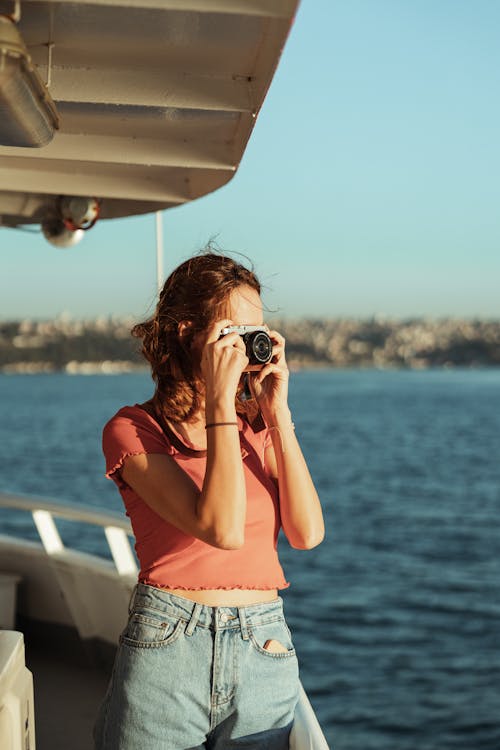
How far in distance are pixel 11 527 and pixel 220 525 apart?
21.7 m

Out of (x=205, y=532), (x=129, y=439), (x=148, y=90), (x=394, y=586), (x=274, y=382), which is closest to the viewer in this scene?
(x=205, y=532)

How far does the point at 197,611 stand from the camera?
1.69m

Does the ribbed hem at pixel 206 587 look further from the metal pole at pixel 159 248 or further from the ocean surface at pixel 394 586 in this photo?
the ocean surface at pixel 394 586

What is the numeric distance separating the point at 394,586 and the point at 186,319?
14.2 metres

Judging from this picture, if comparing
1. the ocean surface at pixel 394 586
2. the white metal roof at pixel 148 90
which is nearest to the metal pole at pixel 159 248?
the white metal roof at pixel 148 90

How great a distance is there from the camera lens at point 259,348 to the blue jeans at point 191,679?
434mm

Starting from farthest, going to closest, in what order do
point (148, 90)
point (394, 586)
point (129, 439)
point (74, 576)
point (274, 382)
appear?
point (394, 586) < point (74, 576) < point (148, 90) < point (274, 382) < point (129, 439)

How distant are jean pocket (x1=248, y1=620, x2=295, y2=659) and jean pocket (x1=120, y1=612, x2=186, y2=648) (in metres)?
0.13

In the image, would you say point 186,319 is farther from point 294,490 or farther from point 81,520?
point 81,520

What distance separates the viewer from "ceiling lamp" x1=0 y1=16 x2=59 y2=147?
5.84 ft

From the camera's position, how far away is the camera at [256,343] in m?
1.78

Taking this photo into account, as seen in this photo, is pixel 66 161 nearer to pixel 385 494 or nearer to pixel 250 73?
pixel 250 73

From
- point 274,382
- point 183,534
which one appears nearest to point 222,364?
point 274,382

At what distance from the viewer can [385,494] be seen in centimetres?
2739
